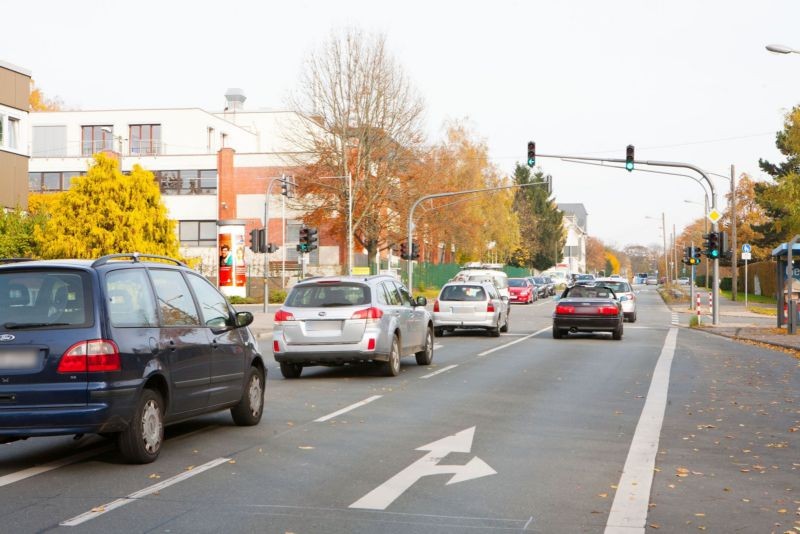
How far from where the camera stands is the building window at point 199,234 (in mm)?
70938

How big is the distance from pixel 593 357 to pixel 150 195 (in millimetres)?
28852

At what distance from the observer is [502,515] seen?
6.37 metres

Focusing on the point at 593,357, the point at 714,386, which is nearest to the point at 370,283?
the point at 714,386

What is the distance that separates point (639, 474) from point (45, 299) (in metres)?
4.77

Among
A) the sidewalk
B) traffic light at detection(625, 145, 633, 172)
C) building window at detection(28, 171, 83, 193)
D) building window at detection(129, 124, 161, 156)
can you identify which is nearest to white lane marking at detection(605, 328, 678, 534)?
the sidewalk

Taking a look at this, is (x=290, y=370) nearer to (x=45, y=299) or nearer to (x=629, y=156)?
(x=45, y=299)

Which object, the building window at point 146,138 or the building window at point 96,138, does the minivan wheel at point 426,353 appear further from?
the building window at point 96,138

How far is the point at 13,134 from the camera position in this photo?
3359 centimetres

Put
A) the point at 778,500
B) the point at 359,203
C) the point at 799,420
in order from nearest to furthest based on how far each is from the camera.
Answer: the point at 778,500
the point at 799,420
the point at 359,203

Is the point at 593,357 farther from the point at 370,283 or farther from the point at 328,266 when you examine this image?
the point at 328,266

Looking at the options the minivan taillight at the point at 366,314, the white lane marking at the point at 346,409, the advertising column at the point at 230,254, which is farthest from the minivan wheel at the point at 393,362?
the advertising column at the point at 230,254

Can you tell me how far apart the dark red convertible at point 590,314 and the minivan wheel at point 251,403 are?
55.1 feet

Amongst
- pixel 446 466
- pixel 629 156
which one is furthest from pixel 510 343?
pixel 446 466

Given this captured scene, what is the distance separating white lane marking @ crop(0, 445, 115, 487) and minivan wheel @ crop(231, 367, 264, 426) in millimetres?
1529
